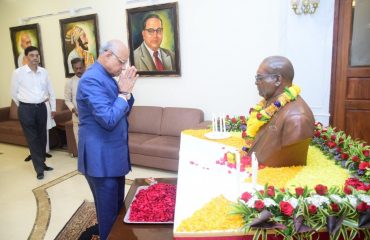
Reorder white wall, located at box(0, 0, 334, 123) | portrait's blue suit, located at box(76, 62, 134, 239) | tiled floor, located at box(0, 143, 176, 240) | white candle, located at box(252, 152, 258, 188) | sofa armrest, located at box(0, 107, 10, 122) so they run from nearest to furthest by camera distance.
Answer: white candle, located at box(252, 152, 258, 188) → portrait's blue suit, located at box(76, 62, 134, 239) → tiled floor, located at box(0, 143, 176, 240) → white wall, located at box(0, 0, 334, 123) → sofa armrest, located at box(0, 107, 10, 122)

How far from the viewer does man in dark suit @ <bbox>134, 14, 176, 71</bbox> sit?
4.54m

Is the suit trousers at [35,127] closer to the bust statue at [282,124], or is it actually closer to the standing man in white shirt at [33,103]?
the standing man in white shirt at [33,103]

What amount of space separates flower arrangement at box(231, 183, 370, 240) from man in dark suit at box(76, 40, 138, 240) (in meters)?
0.97

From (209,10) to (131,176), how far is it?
2.55 meters

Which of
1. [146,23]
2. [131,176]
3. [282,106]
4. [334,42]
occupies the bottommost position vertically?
[131,176]

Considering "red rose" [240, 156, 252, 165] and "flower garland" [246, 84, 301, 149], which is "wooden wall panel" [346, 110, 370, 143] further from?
"red rose" [240, 156, 252, 165]

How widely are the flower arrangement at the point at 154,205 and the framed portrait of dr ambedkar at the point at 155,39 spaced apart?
267cm

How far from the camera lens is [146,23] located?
181 inches

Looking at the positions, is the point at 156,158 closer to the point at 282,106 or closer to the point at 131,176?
the point at 131,176

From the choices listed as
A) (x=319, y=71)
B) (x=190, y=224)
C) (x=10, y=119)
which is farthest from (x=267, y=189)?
(x=10, y=119)

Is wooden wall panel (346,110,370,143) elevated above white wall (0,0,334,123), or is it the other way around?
white wall (0,0,334,123)

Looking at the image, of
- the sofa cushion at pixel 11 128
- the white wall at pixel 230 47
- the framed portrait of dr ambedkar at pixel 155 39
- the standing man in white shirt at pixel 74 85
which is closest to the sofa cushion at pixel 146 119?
the white wall at pixel 230 47

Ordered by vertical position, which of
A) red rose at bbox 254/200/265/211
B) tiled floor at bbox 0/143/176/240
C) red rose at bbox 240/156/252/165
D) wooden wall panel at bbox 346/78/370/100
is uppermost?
wooden wall panel at bbox 346/78/370/100

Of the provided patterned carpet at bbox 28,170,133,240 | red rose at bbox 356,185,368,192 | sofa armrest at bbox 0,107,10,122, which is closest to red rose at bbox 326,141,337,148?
red rose at bbox 356,185,368,192
